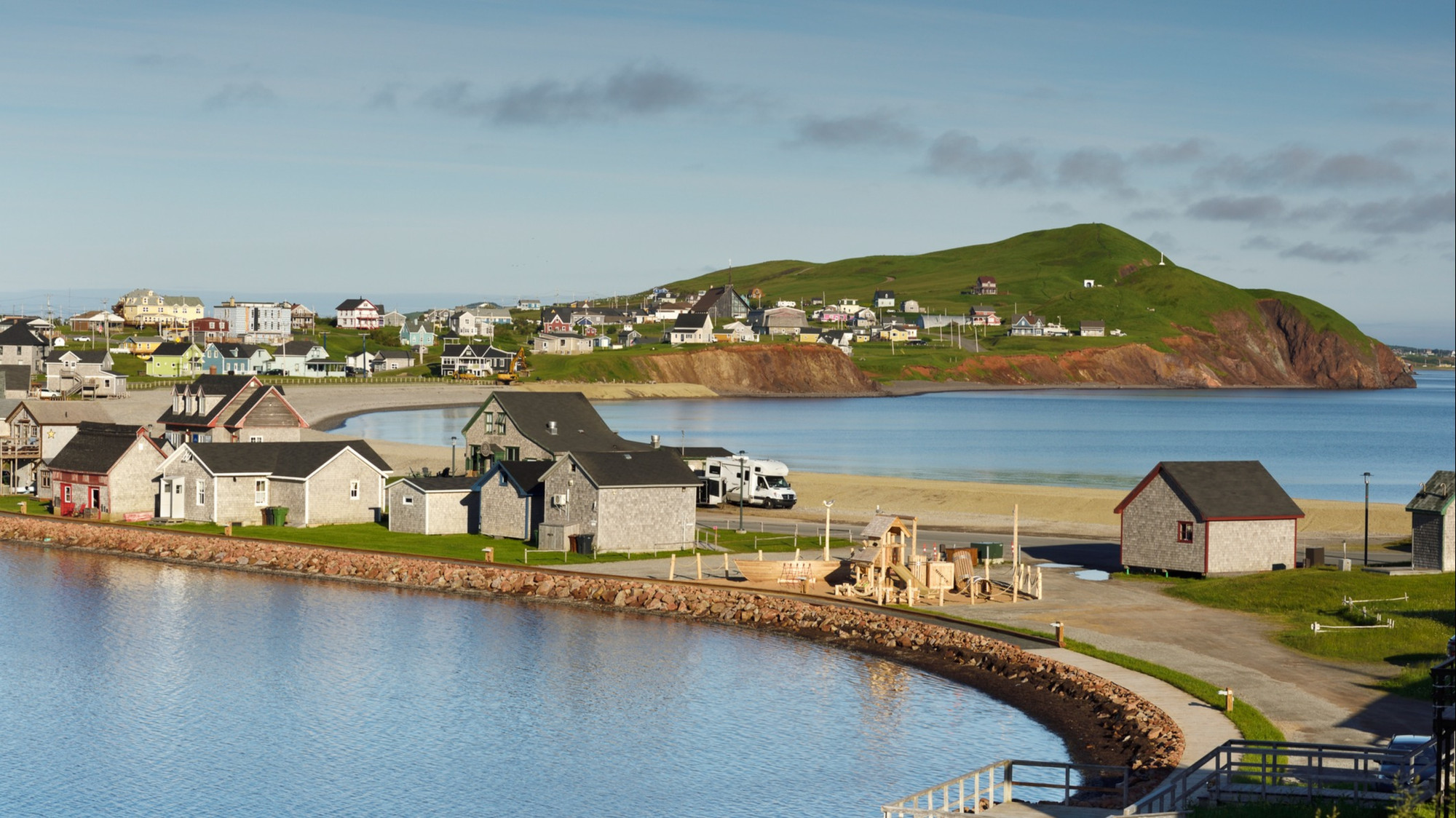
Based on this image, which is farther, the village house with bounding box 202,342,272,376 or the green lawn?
the village house with bounding box 202,342,272,376

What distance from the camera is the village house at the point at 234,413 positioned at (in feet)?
277

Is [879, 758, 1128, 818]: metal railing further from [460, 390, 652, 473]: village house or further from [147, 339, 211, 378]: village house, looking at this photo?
[147, 339, 211, 378]: village house

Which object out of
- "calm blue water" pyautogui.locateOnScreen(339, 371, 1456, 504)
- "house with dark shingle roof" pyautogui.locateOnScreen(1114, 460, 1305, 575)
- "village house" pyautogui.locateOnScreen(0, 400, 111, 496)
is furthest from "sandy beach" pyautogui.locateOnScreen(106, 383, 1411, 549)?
"village house" pyautogui.locateOnScreen(0, 400, 111, 496)

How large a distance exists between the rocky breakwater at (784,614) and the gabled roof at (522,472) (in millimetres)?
6157

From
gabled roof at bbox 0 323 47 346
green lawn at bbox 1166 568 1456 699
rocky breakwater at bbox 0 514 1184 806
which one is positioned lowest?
rocky breakwater at bbox 0 514 1184 806

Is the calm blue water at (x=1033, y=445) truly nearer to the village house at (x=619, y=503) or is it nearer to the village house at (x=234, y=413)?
the village house at (x=234, y=413)

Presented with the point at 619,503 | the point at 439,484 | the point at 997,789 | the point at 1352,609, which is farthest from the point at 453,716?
the point at 1352,609

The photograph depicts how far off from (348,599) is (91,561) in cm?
1756

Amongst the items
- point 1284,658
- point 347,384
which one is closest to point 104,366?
point 347,384

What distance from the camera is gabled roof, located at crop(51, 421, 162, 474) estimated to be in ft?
244

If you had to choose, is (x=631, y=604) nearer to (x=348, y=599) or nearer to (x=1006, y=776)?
(x=348, y=599)

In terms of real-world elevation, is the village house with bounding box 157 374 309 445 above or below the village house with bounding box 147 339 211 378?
→ below

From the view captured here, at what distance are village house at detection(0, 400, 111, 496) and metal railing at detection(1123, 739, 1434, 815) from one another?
233ft

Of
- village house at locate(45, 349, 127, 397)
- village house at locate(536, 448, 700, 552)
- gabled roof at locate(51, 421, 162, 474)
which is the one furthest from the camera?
village house at locate(45, 349, 127, 397)
